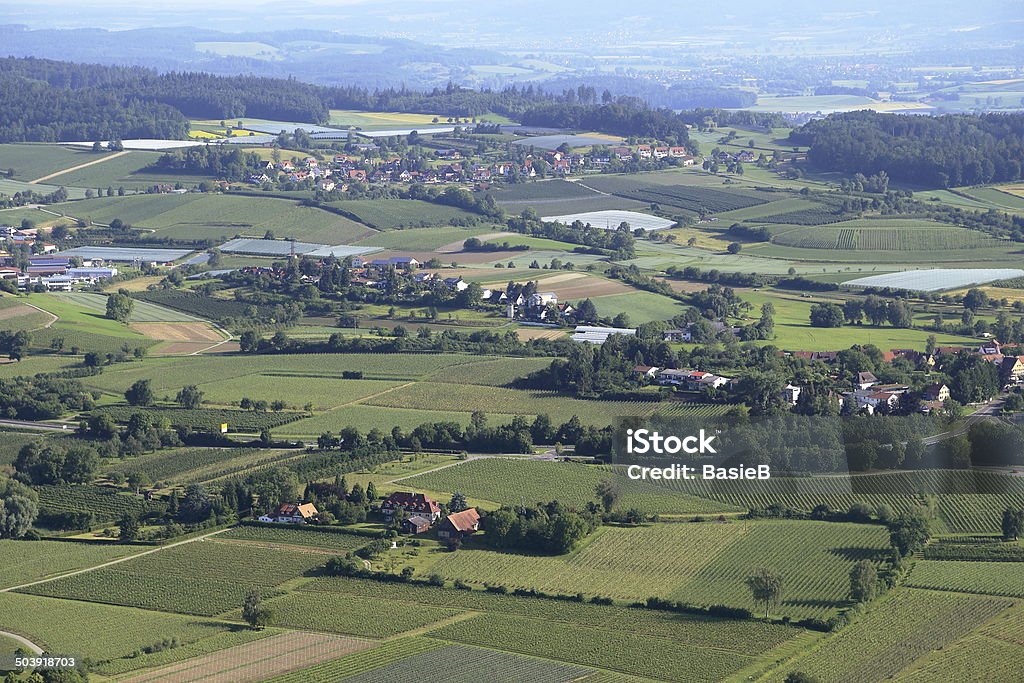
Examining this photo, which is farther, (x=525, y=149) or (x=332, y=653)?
(x=525, y=149)

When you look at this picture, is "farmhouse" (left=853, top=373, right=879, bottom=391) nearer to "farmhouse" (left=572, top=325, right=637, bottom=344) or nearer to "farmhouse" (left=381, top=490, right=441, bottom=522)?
"farmhouse" (left=572, top=325, right=637, bottom=344)

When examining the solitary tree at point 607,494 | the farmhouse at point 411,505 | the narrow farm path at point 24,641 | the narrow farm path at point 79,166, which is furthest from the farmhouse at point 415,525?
the narrow farm path at point 79,166

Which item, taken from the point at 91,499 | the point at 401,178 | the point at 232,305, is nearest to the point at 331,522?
the point at 91,499

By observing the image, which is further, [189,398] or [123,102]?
[123,102]

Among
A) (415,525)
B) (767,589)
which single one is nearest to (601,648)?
(767,589)

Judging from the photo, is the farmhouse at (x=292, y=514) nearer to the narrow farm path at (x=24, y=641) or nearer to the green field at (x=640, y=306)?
the narrow farm path at (x=24, y=641)

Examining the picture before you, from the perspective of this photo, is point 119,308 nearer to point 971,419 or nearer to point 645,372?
point 645,372

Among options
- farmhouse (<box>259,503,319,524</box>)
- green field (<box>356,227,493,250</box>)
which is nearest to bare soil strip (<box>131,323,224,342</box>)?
green field (<box>356,227,493,250</box>)

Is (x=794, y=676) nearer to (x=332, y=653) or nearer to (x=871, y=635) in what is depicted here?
(x=871, y=635)
